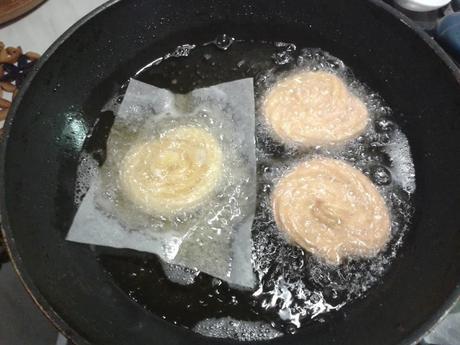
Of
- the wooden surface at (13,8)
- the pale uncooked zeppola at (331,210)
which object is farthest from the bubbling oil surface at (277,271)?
the wooden surface at (13,8)

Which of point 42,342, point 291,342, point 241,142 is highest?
point 241,142

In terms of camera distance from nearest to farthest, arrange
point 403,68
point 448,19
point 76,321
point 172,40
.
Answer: point 76,321 < point 403,68 < point 172,40 < point 448,19

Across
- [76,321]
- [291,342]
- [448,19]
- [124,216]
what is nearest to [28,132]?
[124,216]

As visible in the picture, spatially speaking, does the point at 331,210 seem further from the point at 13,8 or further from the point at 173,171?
the point at 13,8

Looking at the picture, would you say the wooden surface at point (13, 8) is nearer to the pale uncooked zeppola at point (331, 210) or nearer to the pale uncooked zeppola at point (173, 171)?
the pale uncooked zeppola at point (173, 171)

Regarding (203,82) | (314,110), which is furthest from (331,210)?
(203,82)

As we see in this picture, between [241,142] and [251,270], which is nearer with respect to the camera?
[251,270]

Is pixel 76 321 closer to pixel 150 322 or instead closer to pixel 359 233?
pixel 150 322

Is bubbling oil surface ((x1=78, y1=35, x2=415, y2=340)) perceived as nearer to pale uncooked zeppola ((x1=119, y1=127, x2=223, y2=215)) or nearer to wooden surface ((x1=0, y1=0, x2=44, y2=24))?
pale uncooked zeppola ((x1=119, y1=127, x2=223, y2=215))
